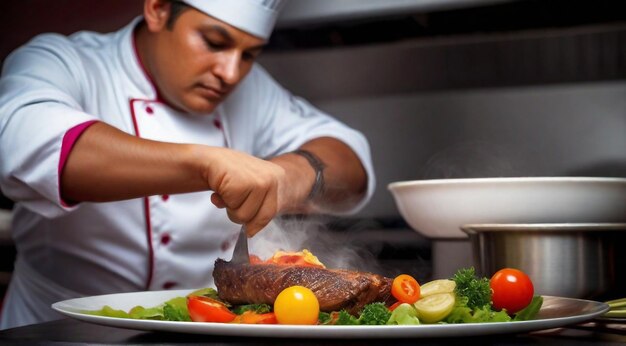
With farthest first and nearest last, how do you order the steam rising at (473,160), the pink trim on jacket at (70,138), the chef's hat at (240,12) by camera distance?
Result: the steam rising at (473,160), the chef's hat at (240,12), the pink trim on jacket at (70,138)

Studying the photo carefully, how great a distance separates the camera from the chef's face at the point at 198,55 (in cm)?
184

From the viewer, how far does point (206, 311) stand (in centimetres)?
99

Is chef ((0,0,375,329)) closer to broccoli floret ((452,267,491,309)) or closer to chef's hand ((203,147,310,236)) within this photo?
chef's hand ((203,147,310,236))

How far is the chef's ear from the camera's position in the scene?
1.92 m

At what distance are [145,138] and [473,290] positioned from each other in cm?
82

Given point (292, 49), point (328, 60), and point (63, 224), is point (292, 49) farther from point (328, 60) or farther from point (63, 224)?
point (63, 224)

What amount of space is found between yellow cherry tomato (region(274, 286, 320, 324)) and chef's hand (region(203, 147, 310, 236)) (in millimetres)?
342

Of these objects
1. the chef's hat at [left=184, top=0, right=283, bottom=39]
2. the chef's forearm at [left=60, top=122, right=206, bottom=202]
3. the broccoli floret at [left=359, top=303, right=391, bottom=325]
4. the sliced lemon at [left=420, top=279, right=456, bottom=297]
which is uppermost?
the chef's hat at [left=184, top=0, right=283, bottom=39]

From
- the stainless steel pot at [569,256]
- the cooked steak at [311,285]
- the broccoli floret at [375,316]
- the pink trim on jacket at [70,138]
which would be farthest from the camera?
the pink trim on jacket at [70,138]

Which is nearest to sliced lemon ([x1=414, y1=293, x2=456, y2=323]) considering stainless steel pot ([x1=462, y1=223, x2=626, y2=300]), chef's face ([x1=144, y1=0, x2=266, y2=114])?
stainless steel pot ([x1=462, y1=223, x2=626, y2=300])

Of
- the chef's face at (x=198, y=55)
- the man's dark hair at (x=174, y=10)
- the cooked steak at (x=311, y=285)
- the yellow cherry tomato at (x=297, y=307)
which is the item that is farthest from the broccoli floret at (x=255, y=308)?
the man's dark hair at (x=174, y=10)

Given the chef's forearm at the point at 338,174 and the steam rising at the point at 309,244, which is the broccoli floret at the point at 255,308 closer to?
the steam rising at the point at 309,244

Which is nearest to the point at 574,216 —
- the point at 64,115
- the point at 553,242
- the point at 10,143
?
the point at 553,242

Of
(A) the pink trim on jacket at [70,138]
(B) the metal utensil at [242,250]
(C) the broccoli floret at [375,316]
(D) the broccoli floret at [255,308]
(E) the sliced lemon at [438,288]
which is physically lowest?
(D) the broccoli floret at [255,308]
